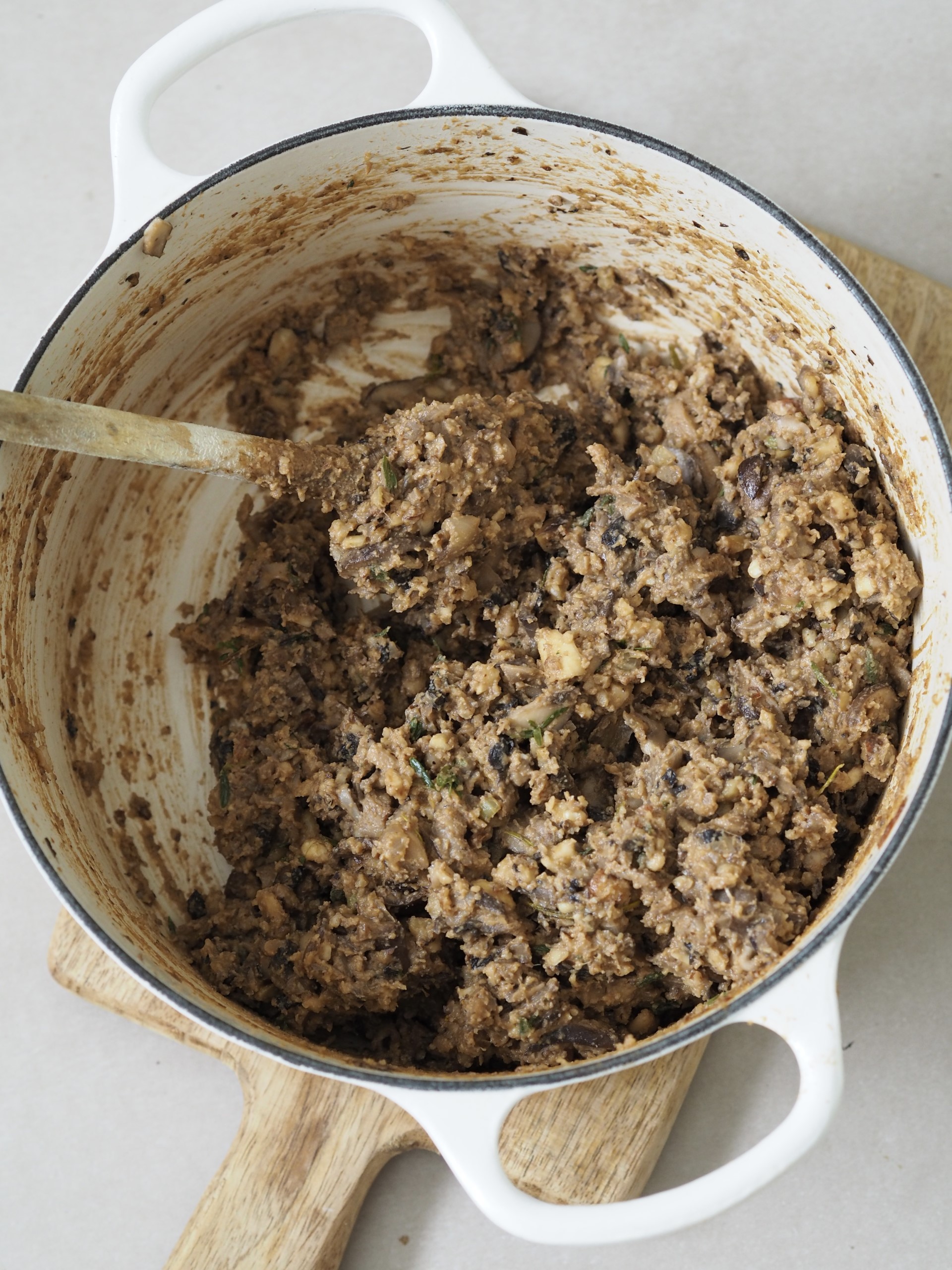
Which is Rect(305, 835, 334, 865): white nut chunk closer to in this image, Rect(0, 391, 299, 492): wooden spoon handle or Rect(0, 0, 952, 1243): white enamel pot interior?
Rect(0, 0, 952, 1243): white enamel pot interior

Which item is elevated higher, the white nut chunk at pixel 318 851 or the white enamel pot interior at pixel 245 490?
the white enamel pot interior at pixel 245 490

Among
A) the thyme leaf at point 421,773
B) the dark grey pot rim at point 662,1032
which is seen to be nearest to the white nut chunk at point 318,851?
the thyme leaf at point 421,773

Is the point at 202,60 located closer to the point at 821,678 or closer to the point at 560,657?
the point at 560,657

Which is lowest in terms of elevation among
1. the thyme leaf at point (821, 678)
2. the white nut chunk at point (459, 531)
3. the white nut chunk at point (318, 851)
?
the thyme leaf at point (821, 678)

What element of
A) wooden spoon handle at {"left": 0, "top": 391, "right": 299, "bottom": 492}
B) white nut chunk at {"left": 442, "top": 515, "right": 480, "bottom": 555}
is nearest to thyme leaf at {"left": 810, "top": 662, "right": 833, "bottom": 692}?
white nut chunk at {"left": 442, "top": 515, "right": 480, "bottom": 555}

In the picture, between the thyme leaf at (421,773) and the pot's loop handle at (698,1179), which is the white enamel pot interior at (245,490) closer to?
the pot's loop handle at (698,1179)

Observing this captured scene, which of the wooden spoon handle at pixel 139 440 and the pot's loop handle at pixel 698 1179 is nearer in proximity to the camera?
the pot's loop handle at pixel 698 1179
